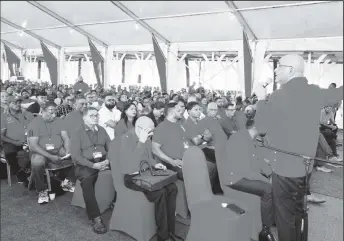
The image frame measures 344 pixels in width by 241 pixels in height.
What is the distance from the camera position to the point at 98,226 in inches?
116

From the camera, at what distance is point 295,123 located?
191 centimetres

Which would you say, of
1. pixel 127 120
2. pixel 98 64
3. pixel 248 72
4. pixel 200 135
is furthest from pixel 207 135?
pixel 98 64

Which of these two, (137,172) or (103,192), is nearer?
(137,172)

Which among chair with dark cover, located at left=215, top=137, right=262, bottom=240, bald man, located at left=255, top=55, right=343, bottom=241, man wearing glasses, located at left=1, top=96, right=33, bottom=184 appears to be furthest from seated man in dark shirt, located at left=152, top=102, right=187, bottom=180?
man wearing glasses, located at left=1, top=96, right=33, bottom=184

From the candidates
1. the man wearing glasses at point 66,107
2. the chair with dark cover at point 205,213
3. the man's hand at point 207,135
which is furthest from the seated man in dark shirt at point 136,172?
the man wearing glasses at point 66,107

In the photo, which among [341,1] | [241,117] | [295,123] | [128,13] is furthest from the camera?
[128,13]

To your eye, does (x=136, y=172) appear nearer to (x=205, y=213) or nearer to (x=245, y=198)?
(x=205, y=213)

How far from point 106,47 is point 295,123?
1235cm

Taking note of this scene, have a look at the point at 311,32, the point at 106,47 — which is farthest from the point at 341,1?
the point at 106,47

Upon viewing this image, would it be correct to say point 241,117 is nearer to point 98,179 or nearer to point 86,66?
point 98,179

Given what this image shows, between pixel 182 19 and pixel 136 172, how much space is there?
7762 millimetres

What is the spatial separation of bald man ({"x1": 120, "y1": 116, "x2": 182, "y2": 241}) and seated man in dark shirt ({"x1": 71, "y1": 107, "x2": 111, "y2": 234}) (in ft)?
1.59

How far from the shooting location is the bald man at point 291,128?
1.90 m

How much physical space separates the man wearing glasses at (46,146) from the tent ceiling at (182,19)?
6.06 metres
